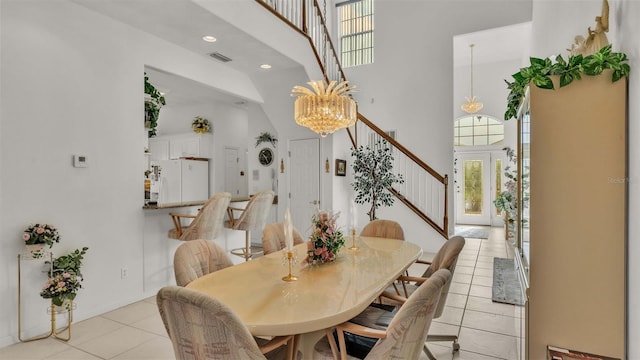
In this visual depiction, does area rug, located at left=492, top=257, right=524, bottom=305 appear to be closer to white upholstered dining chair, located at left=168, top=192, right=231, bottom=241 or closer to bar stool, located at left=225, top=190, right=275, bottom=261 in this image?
bar stool, located at left=225, top=190, right=275, bottom=261

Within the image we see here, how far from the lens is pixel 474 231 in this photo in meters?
8.59

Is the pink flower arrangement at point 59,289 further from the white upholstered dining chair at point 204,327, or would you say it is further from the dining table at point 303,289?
the white upholstered dining chair at point 204,327

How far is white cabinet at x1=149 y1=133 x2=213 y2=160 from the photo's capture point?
7.40 metres

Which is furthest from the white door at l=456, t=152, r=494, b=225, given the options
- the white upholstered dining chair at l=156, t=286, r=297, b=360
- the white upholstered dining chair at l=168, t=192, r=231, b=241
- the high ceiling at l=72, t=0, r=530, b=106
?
the white upholstered dining chair at l=156, t=286, r=297, b=360

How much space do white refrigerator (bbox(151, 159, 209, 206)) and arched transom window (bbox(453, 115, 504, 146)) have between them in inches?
274

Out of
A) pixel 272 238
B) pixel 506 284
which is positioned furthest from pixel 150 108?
pixel 506 284

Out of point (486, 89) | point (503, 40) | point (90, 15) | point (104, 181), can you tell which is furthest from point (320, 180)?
point (486, 89)

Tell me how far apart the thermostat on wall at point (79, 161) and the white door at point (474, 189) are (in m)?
9.05

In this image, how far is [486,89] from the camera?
9055 mm

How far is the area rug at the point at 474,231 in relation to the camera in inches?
310

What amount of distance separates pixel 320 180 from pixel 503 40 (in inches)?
197

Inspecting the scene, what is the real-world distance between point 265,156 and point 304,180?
1352 mm

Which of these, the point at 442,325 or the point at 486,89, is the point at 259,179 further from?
the point at 486,89

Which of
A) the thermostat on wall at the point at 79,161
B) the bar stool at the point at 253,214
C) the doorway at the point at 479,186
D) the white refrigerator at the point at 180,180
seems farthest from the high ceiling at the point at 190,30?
the doorway at the point at 479,186
